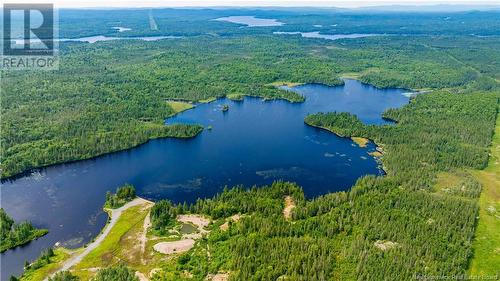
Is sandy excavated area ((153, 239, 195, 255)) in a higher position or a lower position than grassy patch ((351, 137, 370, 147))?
lower

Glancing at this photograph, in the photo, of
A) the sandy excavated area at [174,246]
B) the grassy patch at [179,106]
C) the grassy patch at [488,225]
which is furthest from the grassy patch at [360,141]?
the sandy excavated area at [174,246]

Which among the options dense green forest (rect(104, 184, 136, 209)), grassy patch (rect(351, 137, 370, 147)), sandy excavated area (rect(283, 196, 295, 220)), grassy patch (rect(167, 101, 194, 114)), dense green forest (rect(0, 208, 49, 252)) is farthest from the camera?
grassy patch (rect(167, 101, 194, 114))

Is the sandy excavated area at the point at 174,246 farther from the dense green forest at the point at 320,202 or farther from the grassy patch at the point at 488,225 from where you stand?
the grassy patch at the point at 488,225

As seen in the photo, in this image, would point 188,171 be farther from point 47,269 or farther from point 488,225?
point 488,225

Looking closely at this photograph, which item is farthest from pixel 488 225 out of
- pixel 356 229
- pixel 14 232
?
pixel 14 232

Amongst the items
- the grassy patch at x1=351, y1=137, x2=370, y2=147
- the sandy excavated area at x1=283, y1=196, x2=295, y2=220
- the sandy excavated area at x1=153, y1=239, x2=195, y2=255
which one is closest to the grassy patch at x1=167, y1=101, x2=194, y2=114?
the grassy patch at x1=351, y1=137, x2=370, y2=147

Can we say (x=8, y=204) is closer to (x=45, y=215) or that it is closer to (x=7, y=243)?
(x=45, y=215)

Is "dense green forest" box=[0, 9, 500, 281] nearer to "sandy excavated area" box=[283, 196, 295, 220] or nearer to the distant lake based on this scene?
"sandy excavated area" box=[283, 196, 295, 220]
